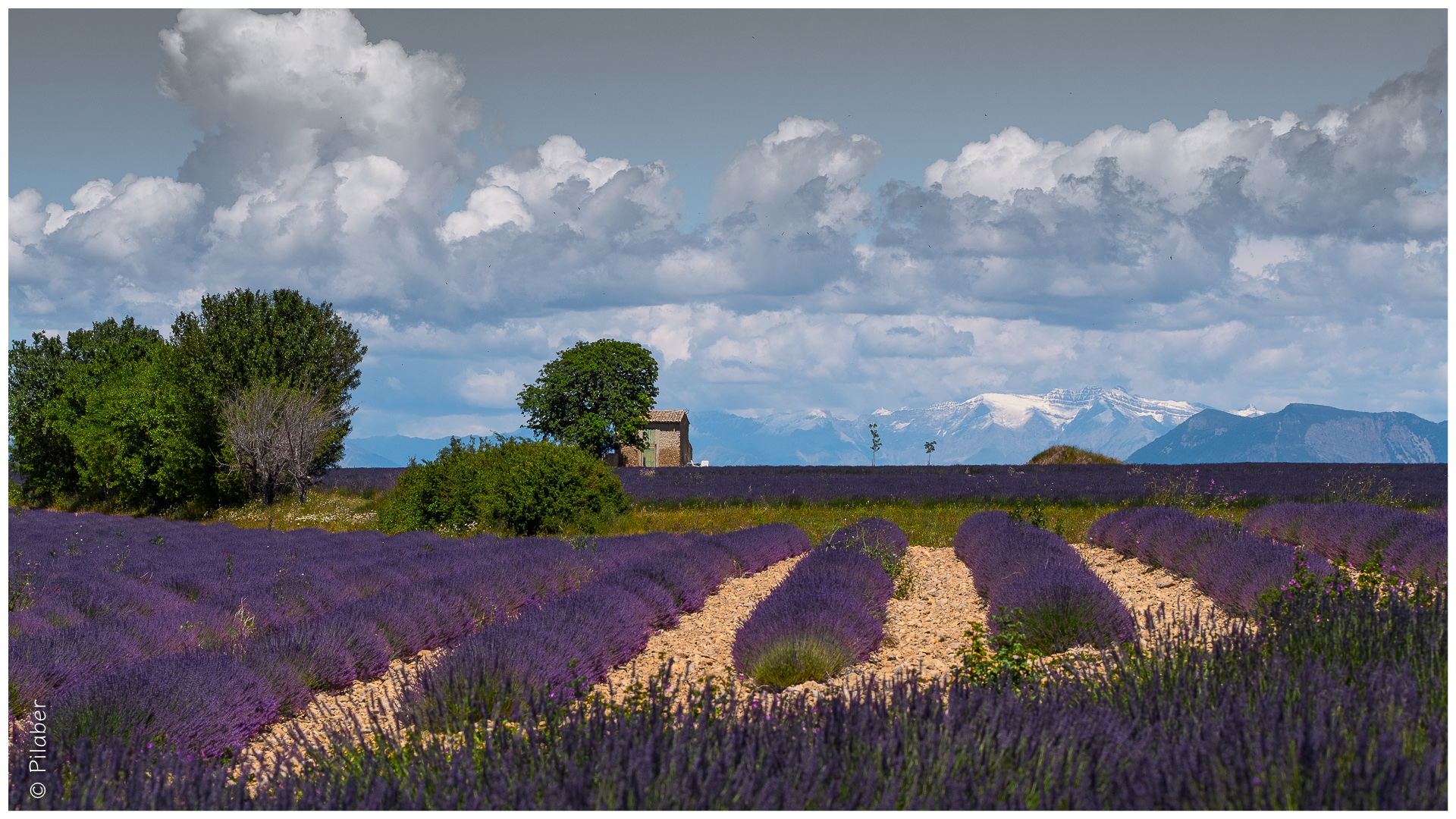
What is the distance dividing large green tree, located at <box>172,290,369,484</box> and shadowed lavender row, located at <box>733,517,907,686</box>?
78.7ft

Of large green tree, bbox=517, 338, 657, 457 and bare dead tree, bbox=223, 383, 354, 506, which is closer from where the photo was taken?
bare dead tree, bbox=223, 383, 354, 506

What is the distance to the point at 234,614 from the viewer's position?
24.8 feet

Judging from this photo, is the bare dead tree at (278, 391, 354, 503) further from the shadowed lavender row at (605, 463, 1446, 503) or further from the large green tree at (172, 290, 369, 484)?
the shadowed lavender row at (605, 463, 1446, 503)

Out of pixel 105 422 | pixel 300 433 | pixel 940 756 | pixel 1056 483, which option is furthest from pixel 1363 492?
pixel 105 422

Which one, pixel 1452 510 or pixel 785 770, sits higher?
pixel 1452 510

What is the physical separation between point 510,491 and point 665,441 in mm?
36020

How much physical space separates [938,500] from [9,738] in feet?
60.8

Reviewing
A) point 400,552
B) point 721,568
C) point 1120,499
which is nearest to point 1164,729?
point 721,568

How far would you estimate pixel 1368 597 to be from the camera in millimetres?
4738

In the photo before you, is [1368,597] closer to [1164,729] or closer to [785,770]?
[1164,729]

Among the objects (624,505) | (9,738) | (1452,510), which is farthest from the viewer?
(624,505)

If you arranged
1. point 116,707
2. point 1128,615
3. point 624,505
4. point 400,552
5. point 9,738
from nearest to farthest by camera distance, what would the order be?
point 116,707 → point 9,738 → point 1128,615 → point 400,552 → point 624,505

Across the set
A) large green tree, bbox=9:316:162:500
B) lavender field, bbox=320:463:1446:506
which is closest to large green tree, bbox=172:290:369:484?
lavender field, bbox=320:463:1446:506

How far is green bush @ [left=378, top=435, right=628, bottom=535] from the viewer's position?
17.6 metres
